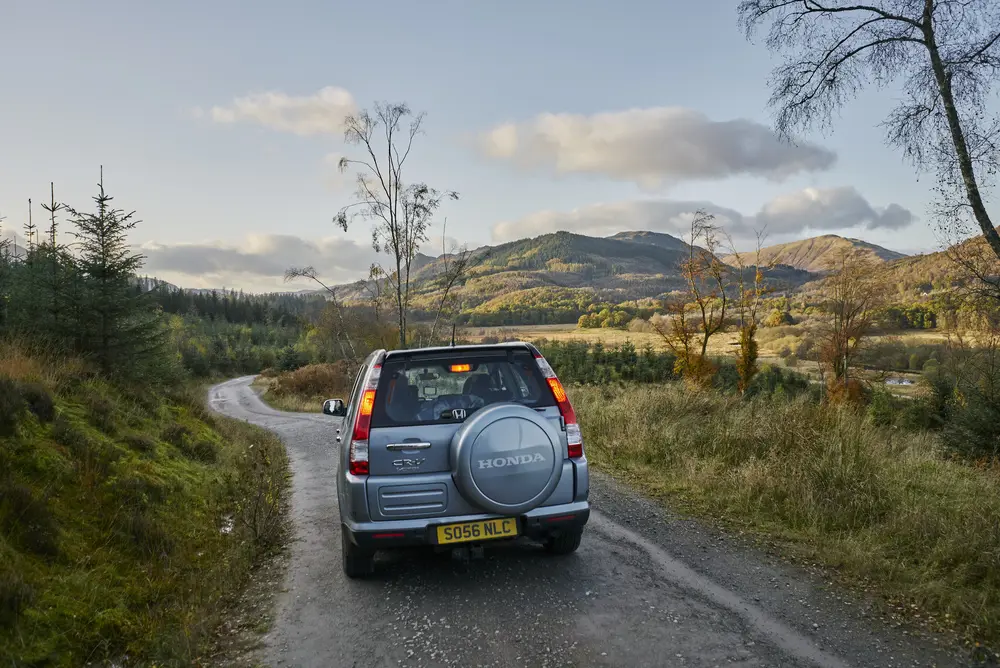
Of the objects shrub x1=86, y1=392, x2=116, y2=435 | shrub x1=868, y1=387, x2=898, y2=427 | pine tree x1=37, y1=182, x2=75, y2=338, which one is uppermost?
pine tree x1=37, y1=182, x2=75, y2=338

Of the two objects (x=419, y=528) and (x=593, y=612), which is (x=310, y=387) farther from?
(x=593, y=612)

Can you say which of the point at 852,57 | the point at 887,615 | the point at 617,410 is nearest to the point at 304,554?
the point at 887,615

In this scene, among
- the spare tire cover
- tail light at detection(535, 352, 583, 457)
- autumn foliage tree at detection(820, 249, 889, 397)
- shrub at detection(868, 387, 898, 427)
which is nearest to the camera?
the spare tire cover

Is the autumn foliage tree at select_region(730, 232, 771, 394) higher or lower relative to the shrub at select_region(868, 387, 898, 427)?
higher

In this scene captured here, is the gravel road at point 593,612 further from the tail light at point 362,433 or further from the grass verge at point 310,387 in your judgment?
the grass verge at point 310,387

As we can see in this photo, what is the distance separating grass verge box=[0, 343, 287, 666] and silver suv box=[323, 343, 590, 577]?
1.42 meters

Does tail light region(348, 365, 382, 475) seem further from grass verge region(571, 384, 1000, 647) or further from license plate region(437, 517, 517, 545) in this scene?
grass verge region(571, 384, 1000, 647)

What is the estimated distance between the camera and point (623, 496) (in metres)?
7.54

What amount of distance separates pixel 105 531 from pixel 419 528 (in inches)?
121

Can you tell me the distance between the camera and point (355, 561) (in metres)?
4.95

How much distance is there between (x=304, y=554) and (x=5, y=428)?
10.0 ft

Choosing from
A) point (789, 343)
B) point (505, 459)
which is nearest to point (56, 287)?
point (505, 459)

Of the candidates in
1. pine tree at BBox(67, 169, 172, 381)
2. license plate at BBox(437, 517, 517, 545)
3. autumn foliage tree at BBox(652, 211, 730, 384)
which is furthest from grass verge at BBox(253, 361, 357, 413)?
license plate at BBox(437, 517, 517, 545)

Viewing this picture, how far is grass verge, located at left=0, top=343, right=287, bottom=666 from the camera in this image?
3.85 metres
